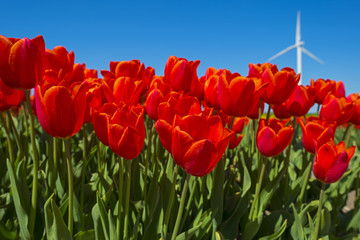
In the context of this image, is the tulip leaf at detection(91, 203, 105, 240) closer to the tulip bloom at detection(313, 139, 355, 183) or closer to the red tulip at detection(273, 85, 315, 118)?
the tulip bloom at detection(313, 139, 355, 183)

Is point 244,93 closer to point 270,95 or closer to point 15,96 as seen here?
point 270,95

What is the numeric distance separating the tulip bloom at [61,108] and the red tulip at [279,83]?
0.99 metres

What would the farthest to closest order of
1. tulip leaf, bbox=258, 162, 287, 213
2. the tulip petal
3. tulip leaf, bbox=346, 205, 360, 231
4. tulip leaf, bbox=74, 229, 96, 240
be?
tulip leaf, bbox=346, 205, 360, 231 < tulip leaf, bbox=258, 162, 287, 213 < tulip leaf, bbox=74, 229, 96, 240 < the tulip petal

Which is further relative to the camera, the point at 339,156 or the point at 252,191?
the point at 252,191

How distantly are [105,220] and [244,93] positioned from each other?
864mm

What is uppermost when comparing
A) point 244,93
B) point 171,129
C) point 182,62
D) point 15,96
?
point 182,62

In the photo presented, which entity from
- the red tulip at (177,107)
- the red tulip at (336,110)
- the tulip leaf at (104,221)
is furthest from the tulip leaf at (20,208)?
the red tulip at (336,110)

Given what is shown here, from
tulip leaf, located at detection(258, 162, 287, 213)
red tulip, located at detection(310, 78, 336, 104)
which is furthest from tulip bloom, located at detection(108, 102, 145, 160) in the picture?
red tulip, located at detection(310, 78, 336, 104)

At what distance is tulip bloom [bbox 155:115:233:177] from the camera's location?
1.09m

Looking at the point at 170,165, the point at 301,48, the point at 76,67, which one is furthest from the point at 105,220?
the point at 301,48

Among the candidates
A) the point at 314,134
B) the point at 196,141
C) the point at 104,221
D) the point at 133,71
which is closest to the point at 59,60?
the point at 133,71

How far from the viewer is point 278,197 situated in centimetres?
233

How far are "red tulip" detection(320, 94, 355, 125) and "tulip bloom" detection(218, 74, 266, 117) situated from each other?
1.07m

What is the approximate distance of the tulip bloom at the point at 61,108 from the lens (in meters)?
1.14
